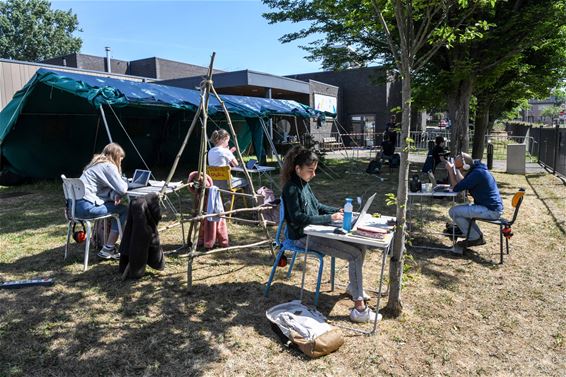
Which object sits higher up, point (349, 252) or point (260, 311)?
point (349, 252)

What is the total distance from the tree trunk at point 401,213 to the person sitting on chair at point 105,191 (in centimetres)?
313

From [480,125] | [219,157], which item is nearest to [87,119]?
[219,157]

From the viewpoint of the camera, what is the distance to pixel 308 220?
3.61 metres

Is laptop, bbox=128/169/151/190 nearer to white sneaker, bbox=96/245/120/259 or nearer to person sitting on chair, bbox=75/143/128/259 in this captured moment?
person sitting on chair, bbox=75/143/128/259

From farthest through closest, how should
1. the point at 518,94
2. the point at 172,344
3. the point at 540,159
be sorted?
the point at 540,159, the point at 518,94, the point at 172,344

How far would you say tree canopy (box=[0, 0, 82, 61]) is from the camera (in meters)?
41.9

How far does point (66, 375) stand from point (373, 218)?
2777mm

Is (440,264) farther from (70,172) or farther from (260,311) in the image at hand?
(70,172)

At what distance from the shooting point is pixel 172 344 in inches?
125

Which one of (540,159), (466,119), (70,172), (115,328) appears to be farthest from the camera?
(540,159)

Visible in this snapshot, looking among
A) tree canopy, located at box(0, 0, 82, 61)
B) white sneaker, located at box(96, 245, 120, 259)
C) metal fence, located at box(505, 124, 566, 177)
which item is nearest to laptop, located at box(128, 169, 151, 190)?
white sneaker, located at box(96, 245, 120, 259)

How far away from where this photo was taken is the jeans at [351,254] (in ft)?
11.7

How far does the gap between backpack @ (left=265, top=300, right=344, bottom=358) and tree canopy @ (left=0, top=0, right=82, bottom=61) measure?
49.5m

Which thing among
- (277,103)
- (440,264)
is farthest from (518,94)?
(440,264)
